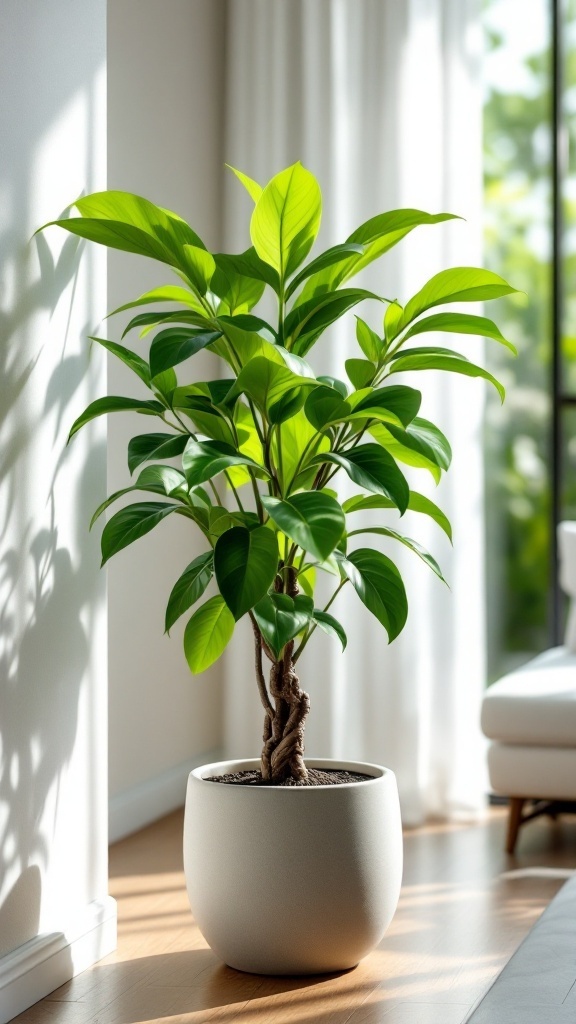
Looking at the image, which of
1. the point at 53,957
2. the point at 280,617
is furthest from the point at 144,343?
the point at 53,957

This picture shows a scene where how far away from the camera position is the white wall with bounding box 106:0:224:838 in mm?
3346

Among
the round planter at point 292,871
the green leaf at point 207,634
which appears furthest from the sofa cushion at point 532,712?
the green leaf at point 207,634

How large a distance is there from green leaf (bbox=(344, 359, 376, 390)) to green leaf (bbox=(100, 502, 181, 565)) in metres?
0.42

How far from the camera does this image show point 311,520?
204 cm

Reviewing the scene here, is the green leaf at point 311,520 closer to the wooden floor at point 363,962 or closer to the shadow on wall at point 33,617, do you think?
the shadow on wall at point 33,617

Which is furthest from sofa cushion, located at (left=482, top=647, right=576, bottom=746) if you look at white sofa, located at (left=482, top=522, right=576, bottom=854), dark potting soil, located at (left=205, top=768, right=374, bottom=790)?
dark potting soil, located at (left=205, top=768, right=374, bottom=790)

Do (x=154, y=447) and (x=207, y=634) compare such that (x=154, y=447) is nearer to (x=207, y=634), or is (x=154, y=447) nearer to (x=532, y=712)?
(x=207, y=634)

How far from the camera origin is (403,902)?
2869 mm

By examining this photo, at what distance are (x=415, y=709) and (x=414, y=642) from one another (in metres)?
0.20

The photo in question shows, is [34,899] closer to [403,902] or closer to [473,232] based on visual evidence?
[403,902]

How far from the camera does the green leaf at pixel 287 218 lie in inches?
89.3

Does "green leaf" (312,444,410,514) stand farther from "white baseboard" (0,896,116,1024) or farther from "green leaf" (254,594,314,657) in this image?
"white baseboard" (0,896,116,1024)

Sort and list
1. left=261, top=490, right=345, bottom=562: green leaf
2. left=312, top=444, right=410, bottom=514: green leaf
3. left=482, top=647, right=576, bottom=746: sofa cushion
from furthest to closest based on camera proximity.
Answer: left=482, top=647, right=576, bottom=746: sofa cushion < left=312, top=444, right=410, bottom=514: green leaf < left=261, top=490, right=345, bottom=562: green leaf

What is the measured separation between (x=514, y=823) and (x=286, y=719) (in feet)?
3.80
